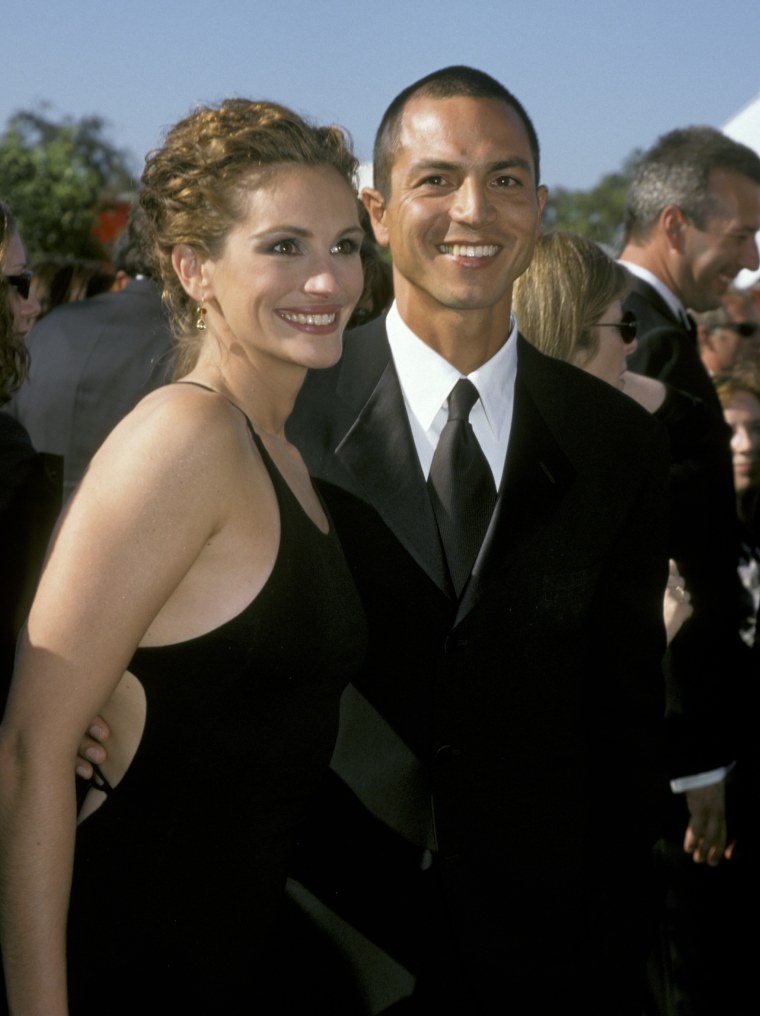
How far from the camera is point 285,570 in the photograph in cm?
193

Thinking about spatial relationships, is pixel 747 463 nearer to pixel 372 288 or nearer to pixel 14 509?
pixel 372 288

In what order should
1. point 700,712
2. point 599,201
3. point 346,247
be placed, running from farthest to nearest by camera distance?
point 599,201
point 700,712
point 346,247

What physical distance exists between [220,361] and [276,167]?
33cm

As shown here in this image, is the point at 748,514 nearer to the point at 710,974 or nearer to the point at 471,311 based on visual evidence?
the point at 710,974

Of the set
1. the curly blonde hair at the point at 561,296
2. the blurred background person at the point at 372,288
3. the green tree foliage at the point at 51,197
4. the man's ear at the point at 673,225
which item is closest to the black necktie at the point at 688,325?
the man's ear at the point at 673,225

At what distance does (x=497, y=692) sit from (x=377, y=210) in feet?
3.34

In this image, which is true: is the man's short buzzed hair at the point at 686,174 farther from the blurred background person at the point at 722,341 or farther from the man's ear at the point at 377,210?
the blurred background person at the point at 722,341

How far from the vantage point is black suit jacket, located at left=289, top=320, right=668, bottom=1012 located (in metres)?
2.36

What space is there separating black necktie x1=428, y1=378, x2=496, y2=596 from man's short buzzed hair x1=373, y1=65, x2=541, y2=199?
51cm

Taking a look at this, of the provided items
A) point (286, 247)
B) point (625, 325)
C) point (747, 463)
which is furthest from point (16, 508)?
point (747, 463)

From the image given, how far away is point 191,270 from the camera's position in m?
2.17

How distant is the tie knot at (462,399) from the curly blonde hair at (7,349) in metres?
0.83

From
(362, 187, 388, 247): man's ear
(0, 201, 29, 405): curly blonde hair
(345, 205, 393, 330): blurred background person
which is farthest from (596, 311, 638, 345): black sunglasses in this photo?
(0, 201, 29, 405): curly blonde hair

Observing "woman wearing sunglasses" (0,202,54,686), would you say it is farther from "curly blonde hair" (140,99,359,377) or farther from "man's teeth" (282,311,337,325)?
"man's teeth" (282,311,337,325)
